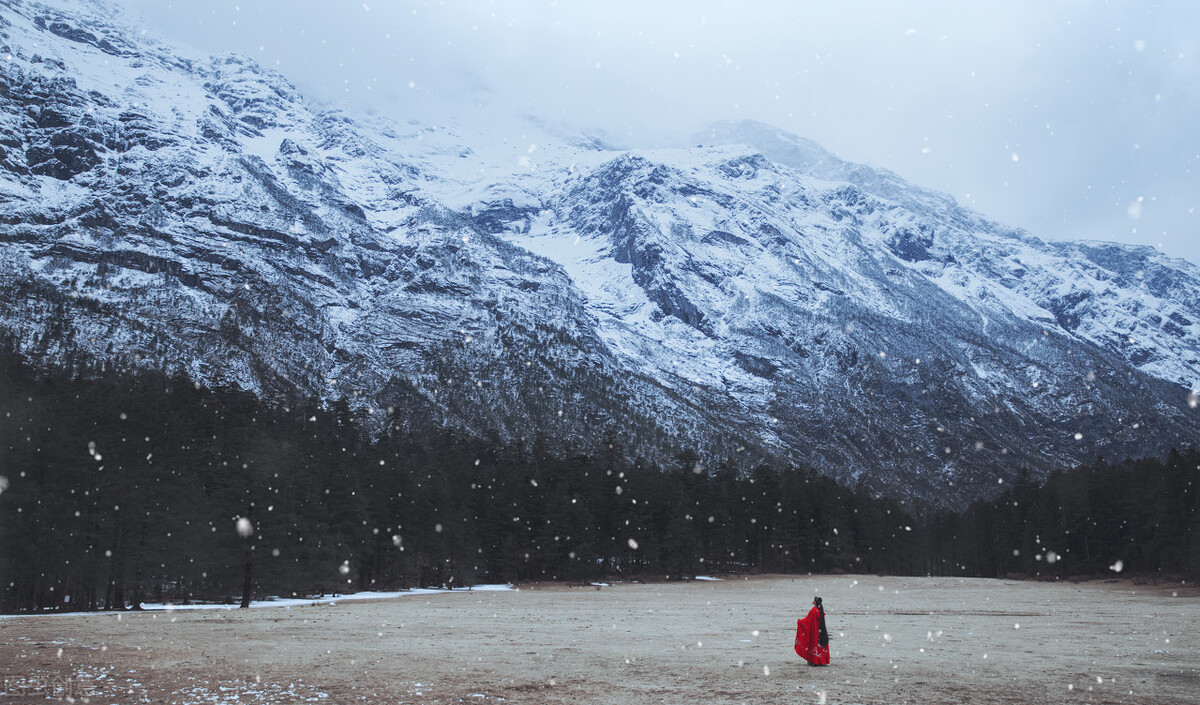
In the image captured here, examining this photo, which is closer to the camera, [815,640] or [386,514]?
[815,640]

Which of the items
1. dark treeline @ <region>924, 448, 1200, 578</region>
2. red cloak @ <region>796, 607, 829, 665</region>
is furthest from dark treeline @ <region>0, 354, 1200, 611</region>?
red cloak @ <region>796, 607, 829, 665</region>

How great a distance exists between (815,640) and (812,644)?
0.13 m

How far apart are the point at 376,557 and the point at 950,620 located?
52.1 metres

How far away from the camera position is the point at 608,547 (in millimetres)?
88188

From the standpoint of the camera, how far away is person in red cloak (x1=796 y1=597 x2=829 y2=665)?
20.5 metres

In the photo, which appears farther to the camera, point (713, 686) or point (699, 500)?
point (699, 500)

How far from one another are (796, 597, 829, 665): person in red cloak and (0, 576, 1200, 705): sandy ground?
1.61ft

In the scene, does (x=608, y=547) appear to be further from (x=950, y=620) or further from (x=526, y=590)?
(x=950, y=620)

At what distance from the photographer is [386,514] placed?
70188mm

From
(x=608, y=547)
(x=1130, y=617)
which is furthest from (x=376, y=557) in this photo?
(x=1130, y=617)

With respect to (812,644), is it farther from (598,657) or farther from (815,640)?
(598,657)

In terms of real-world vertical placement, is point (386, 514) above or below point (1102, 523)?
above

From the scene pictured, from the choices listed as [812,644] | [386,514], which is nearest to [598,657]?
[812,644]

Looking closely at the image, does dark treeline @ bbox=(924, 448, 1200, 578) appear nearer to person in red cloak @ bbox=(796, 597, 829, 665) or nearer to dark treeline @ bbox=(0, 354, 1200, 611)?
dark treeline @ bbox=(0, 354, 1200, 611)
